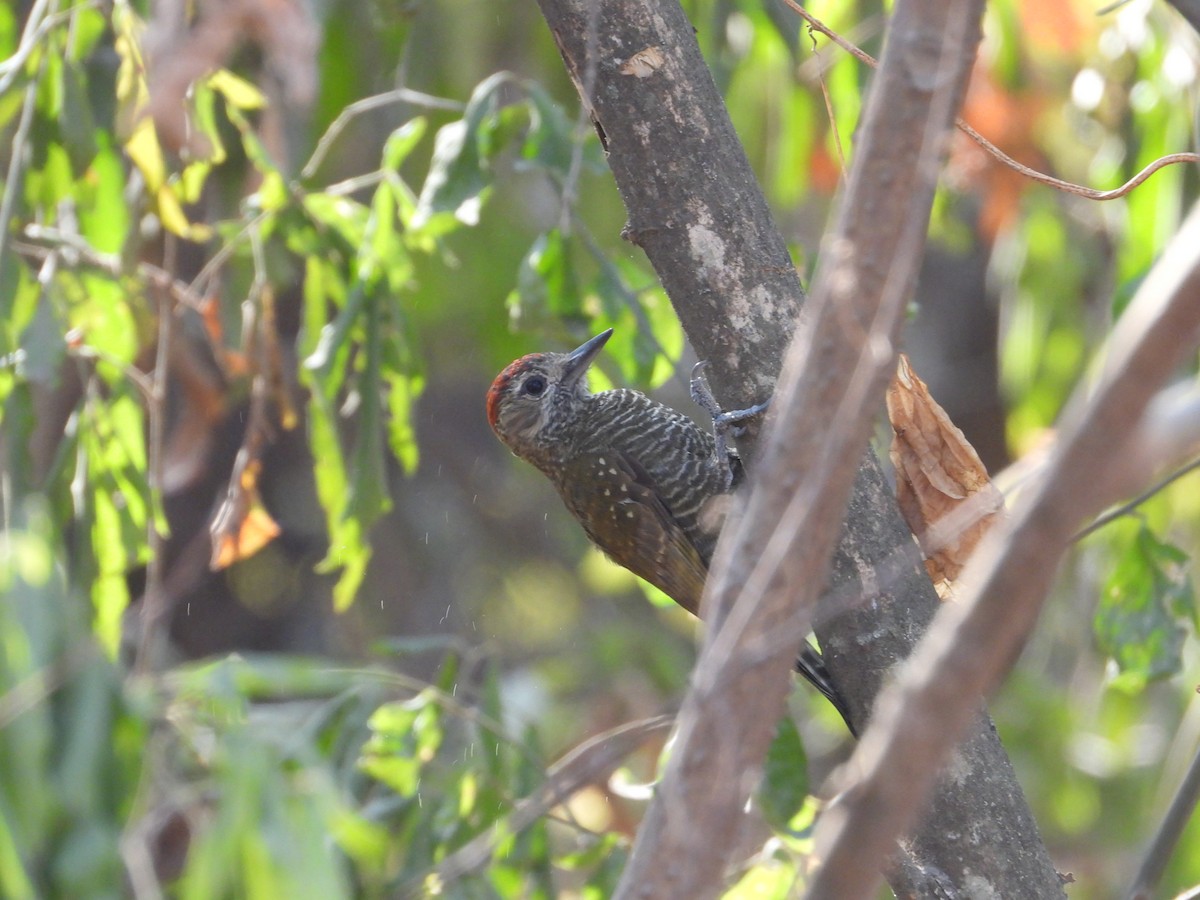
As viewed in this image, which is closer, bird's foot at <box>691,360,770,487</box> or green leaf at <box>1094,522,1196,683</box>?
bird's foot at <box>691,360,770,487</box>

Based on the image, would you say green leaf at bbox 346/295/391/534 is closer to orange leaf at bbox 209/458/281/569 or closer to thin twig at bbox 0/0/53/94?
orange leaf at bbox 209/458/281/569

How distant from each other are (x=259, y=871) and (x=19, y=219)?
1995 millimetres

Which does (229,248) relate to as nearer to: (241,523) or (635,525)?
(241,523)

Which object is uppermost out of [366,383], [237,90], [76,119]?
[76,119]

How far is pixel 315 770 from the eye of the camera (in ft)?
6.97

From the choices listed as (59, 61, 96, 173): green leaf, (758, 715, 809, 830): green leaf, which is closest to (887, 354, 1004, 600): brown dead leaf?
(758, 715, 809, 830): green leaf

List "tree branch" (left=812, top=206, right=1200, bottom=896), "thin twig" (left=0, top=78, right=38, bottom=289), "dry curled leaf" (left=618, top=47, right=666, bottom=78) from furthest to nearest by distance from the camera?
"thin twig" (left=0, top=78, right=38, bottom=289)
"dry curled leaf" (left=618, top=47, right=666, bottom=78)
"tree branch" (left=812, top=206, right=1200, bottom=896)

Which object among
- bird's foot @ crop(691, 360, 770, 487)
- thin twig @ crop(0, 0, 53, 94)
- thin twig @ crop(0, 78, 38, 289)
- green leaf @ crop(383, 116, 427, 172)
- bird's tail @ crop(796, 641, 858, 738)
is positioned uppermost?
thin twig @ crop(0, 0, 53, 94)

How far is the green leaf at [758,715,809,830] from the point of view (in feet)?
9.58

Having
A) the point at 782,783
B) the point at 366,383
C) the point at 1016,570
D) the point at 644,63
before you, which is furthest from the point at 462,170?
the point at 1016,570

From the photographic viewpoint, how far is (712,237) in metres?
2.17

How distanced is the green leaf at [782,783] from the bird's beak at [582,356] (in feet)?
3.51

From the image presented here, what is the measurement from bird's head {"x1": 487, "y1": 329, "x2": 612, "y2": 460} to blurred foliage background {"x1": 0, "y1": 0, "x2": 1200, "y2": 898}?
0.49ft

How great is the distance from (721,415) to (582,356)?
1.00 metres
